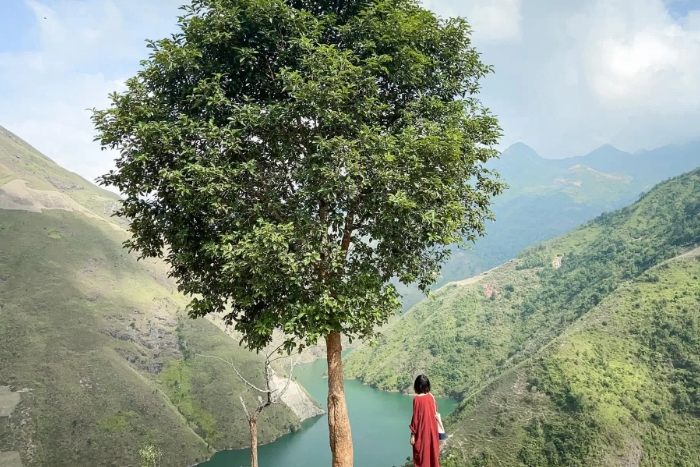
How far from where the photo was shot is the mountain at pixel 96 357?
174 feet

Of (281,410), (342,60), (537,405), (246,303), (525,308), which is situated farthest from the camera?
(525,308)

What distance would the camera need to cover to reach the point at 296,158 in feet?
22.9

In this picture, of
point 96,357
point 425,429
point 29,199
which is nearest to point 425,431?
point 425,429

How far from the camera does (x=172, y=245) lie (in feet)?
23.4

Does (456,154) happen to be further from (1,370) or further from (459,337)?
A: (459,337)

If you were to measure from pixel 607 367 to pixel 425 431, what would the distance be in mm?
46162

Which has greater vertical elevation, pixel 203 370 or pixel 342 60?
pixel 342 60

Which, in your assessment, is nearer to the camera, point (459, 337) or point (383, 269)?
point (383, 269)

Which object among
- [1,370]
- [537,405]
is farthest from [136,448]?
[537,405]

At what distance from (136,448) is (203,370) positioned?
23.3 m

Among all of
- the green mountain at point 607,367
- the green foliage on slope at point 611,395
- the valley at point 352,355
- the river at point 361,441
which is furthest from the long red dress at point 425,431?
the river at point 361,441

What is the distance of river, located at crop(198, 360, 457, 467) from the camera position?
59984mm

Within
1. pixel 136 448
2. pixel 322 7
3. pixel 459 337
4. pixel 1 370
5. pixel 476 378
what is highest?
pixel 322 7

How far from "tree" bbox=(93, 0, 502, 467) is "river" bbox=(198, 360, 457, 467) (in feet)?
148
